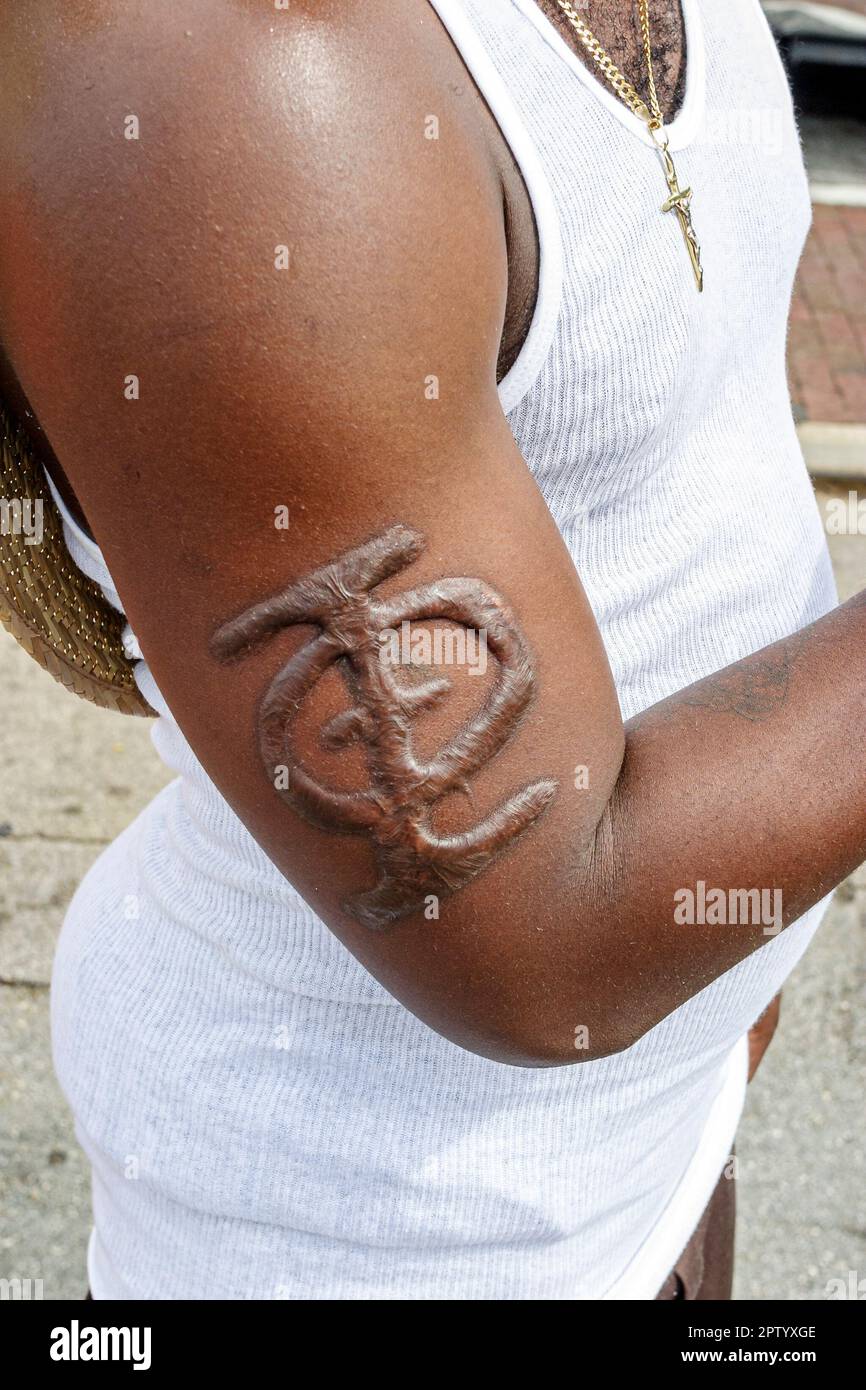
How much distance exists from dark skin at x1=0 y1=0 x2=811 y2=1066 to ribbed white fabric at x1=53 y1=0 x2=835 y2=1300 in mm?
199

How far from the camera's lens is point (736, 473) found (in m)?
1.14

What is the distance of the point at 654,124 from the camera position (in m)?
1.01

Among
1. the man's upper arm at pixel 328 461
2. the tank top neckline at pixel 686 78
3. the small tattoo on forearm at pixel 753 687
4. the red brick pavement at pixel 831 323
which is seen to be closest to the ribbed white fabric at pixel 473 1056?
the tank top neckline at pixel 686 78

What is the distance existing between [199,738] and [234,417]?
0.22m

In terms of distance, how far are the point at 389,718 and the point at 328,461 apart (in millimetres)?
170

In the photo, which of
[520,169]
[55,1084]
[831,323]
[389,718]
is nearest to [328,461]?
[389,718]

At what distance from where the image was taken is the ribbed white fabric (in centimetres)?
106

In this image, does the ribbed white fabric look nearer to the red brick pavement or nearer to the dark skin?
the dark skin

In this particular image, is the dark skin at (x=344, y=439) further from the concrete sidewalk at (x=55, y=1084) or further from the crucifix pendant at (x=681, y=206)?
the concrete sidewalk at (x=55, y=1084)

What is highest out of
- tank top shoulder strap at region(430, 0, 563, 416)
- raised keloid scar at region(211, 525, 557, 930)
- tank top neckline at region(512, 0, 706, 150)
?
tank top neckline at region(512, 0, 706, 150)

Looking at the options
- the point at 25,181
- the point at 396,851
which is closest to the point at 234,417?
the point at 25,181

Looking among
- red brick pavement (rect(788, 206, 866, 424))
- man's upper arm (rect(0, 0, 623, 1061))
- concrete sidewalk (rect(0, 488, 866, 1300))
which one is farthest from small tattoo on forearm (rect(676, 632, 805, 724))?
red brick pavement (rect(788, 206, 866, 424))

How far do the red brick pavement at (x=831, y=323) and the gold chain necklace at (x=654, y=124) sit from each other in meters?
4.56

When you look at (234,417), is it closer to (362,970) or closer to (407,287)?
(407,287)
